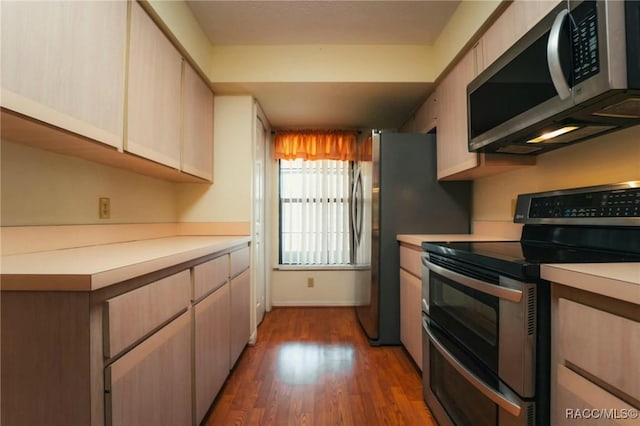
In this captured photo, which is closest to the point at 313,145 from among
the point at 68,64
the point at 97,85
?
the point at 97,85

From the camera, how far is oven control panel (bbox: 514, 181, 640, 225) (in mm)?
965

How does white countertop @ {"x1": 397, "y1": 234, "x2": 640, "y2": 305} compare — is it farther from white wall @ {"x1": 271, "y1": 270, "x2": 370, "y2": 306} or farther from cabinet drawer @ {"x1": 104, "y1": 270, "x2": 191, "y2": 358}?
white wall @ {"x1": 271, "y1": 270, "x2": 370, "y2": 306}

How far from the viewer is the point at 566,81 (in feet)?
3.06

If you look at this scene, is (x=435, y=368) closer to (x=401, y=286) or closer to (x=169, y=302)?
(x=401, y=286)

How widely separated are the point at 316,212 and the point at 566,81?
2.69 m

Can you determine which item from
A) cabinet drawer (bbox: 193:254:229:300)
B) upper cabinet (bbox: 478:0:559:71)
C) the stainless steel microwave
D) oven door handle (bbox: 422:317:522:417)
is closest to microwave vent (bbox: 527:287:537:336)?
oven door handle (bbox: 422:317:522:417)

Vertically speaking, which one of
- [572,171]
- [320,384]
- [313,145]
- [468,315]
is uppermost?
[313,145]

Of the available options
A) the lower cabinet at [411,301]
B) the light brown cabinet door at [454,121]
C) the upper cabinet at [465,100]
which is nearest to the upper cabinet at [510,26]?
the upper cabinet at [465,100]

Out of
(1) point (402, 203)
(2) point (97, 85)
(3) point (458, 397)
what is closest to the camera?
(2) point (97, 85)

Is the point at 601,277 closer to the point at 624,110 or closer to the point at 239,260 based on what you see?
the point at 624,110

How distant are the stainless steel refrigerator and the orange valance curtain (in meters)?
1.09

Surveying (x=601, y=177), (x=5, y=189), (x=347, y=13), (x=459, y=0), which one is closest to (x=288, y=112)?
(x=347, y=13)

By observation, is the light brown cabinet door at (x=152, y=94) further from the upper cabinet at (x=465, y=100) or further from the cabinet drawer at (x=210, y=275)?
the upper cabinet at (x=465, y=100)

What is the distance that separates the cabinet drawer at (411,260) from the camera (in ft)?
6.11
